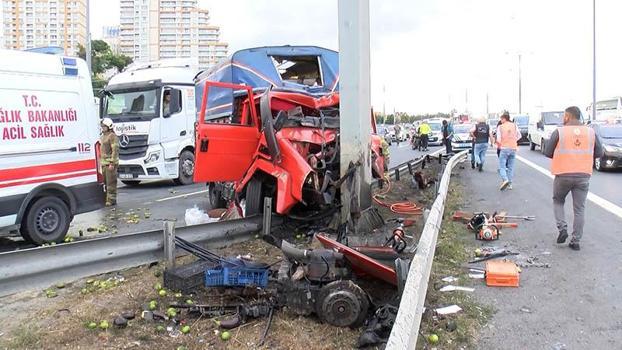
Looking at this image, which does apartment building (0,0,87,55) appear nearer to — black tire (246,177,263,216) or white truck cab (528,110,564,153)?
white truck cab (528,110,564,153)

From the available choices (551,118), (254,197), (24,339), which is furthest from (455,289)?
(551,118)

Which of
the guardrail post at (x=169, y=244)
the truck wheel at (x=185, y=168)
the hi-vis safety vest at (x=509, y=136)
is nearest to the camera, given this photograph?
the guardrail post at (x=169, y=244)

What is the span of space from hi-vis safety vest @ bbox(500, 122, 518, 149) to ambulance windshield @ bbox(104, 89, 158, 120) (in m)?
8.69

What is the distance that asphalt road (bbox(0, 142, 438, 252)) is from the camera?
849 cm

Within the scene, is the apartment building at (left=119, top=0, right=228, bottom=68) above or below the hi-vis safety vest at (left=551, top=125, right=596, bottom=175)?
above

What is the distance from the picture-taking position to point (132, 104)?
47.5ft

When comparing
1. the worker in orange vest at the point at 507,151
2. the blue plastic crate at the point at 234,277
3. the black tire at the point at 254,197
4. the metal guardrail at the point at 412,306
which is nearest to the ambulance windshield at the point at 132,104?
Answer: the black tire at the point at 254,197

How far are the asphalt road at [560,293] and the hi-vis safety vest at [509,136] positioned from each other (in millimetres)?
3479

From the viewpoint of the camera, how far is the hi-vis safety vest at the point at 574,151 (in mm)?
6824

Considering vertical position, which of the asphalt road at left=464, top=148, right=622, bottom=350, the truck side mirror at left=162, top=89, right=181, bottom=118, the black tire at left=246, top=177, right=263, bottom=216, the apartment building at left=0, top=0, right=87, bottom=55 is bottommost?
the asphalt road at left=464, top=148, right=622, bottom=350

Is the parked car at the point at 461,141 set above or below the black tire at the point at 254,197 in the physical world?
above

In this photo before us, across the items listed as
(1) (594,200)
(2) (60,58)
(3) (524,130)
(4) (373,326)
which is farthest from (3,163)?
(3) (524,130)

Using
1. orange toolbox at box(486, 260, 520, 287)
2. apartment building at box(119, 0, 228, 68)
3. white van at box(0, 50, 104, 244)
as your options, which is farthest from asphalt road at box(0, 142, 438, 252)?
apartment building at box(119, 0, 228, 68)

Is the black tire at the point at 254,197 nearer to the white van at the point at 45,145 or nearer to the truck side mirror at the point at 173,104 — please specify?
the white van at the point at 45,145
